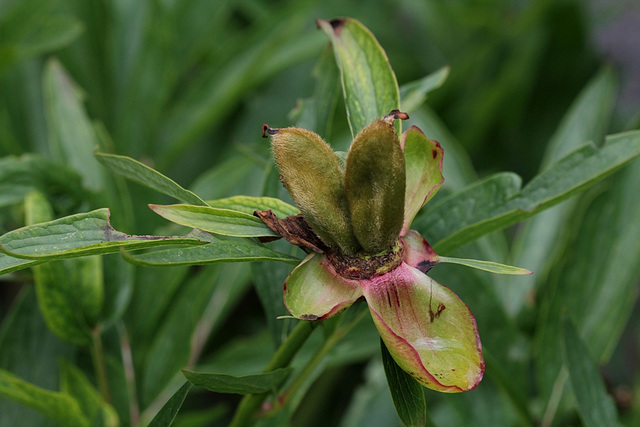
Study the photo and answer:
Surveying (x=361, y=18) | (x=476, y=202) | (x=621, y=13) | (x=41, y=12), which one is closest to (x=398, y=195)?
(x=476, y=202)

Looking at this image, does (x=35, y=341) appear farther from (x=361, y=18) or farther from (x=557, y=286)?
(x=361, y=18)

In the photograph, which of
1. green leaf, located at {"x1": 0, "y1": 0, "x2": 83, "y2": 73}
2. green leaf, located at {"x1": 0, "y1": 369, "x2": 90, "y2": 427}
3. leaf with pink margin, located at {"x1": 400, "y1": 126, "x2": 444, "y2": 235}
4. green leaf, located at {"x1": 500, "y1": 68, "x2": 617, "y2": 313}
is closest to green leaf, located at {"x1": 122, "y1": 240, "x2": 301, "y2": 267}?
leaf with pink margin, located at {"x1": 400, "y1": 126, "x2": 444, "y2": 235}

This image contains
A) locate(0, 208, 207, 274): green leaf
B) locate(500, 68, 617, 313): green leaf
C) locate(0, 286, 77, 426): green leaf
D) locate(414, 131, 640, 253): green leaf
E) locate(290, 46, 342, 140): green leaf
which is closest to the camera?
locate(0, 208, 207, 274): green leaf

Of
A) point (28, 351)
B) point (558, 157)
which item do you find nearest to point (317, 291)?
point (28, 351)

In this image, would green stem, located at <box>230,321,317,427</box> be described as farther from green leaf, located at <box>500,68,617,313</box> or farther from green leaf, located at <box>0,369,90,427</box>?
green leaf, located at <box>500,68,617,313</box>

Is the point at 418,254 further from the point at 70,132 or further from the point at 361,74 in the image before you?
the point at 70,132

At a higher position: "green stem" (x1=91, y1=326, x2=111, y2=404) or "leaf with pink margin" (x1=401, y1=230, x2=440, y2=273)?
"green stem" (x1=91, y1=326, x2=111, y2=404)
